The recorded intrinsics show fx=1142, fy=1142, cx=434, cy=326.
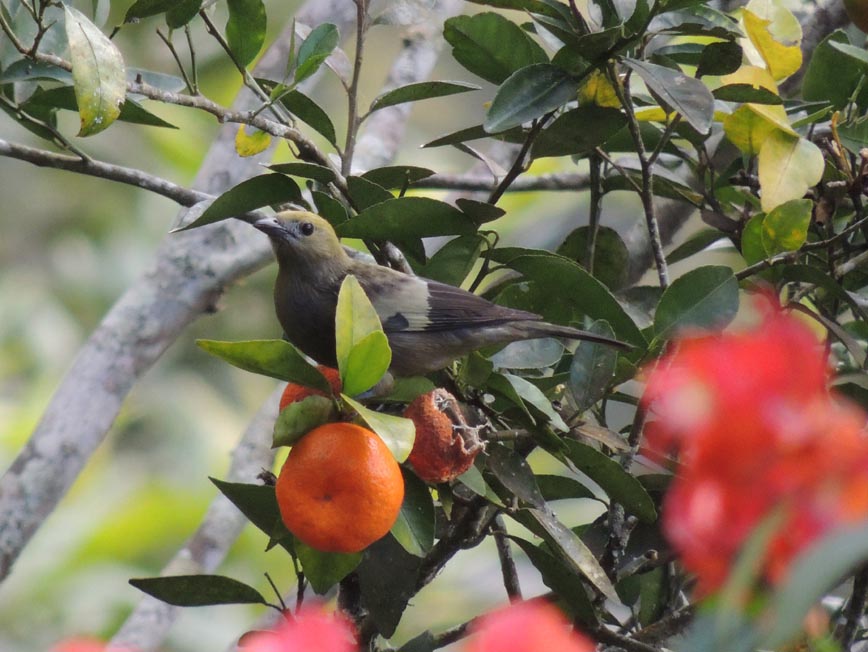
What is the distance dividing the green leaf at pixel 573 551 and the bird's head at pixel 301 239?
55.9 inches

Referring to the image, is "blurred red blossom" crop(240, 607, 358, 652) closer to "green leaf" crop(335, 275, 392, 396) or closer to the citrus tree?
the citrus tree

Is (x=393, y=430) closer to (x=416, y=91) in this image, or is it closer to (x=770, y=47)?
(x=416, y=91)

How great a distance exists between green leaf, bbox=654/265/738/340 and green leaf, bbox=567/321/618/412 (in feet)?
0.39

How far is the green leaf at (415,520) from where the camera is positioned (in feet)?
6.07

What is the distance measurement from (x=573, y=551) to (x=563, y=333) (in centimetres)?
73

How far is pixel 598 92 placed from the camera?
2.31 meters

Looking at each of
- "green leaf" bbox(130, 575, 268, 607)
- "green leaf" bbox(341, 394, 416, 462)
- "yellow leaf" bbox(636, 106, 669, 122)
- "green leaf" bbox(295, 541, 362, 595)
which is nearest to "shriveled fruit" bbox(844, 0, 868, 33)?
"yellow leaf" bbox(636, 106, 669, 122)

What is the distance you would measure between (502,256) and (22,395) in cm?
480

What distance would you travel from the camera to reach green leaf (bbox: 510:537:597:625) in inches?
78.1

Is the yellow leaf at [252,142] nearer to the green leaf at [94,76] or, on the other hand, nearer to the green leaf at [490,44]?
the green leaf at [94,76]

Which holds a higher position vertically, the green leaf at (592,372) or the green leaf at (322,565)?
the green leaf at (592,372)

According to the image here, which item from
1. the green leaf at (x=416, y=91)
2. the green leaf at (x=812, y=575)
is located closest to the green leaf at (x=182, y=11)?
the green leaf at (x=416, y=91)

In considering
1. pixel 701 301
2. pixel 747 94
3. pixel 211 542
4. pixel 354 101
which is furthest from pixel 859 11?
pixel 211 542

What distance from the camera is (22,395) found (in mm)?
6324
